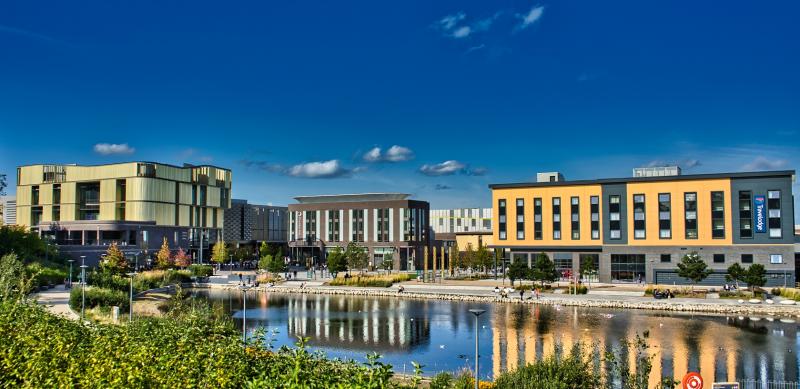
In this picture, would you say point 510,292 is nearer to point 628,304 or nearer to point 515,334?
point 628,304

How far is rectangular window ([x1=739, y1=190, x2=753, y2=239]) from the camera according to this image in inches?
2692

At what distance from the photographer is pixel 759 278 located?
184 feet

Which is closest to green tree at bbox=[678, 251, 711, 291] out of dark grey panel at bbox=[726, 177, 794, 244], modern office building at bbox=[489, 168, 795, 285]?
modern office building at bbox=[489, 168, 795, 285]

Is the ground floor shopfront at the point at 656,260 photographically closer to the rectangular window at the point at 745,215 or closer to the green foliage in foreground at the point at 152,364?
the rectangular window at the point at 745,215

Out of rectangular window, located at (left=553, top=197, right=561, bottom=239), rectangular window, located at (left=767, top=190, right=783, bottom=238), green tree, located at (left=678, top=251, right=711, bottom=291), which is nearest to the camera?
green tree, located at (left=678, top=251, right=711, bottom=291)

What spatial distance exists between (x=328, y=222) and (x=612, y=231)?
2322 inches

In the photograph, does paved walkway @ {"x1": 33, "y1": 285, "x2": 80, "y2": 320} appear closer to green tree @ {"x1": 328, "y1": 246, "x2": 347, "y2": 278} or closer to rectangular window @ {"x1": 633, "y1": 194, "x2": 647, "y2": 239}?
green tree @ {"x1": 328, "y1": 246, "x2": 347, "y2": 278}

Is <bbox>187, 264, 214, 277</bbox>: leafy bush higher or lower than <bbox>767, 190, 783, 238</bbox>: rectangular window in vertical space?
lower

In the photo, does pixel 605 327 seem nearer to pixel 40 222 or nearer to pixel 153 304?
pixel 153 304

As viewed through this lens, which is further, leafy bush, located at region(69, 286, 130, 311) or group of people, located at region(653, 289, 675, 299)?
group of people, located at region(653, 289, 675, 299)

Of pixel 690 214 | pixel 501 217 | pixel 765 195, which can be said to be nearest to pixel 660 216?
pixel 690 214

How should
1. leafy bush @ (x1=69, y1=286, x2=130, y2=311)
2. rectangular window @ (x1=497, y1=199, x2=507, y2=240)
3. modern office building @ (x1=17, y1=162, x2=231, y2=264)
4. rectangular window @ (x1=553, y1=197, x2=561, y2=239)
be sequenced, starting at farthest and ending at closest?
modern office building @ (x1=17, y1=162, x2=231, y2=264), rectangular window @ (x1=497, y1=199, x2=507, y2=240), rectangular window @ (x1=553, y1=197, x2=561, y2=239), leafy bush @ (x1=69, y1=286, x2=130, y2=311)

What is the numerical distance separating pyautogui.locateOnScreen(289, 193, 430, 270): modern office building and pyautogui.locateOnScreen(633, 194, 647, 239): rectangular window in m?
46.9

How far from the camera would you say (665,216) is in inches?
2886
